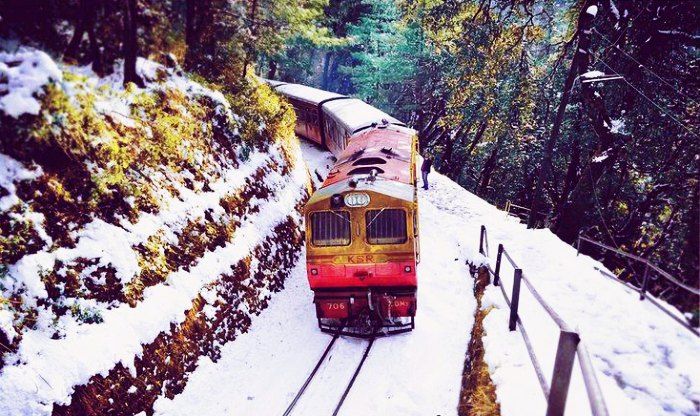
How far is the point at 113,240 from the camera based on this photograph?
6.57 metres

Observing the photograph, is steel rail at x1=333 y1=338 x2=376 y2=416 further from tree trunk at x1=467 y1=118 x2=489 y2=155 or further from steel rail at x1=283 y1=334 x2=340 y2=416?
tree trunk at x1=467 y1=118 x2=489 y2=155

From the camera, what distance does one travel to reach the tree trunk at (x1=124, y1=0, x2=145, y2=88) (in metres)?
3.86

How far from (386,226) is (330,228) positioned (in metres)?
1.15

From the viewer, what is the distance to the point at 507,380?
5348 mm

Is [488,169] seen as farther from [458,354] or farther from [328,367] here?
[328,367]

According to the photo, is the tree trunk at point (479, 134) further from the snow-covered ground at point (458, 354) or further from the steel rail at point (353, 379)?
the steel rail at point (353, 379)

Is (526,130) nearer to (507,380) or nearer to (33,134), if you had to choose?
(507,380)

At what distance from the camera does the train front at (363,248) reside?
7.91 m

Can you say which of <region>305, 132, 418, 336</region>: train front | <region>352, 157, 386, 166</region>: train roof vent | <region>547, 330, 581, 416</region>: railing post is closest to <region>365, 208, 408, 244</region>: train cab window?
<region>305, 132, 418, 336</region>: train front

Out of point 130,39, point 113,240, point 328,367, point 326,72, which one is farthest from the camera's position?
point 326,72

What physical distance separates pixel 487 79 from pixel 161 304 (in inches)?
503

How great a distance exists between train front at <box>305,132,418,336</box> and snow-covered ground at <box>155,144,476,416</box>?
620 mm

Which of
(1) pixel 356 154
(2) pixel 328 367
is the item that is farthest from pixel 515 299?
→ (1) pixel 356 154

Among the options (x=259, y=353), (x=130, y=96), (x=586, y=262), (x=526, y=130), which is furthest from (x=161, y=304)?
(x=526, y=130)
